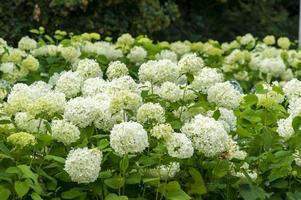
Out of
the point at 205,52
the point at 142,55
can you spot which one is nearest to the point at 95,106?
the point at 142,55

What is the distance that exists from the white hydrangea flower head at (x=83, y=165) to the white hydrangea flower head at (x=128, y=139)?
0.22 feet

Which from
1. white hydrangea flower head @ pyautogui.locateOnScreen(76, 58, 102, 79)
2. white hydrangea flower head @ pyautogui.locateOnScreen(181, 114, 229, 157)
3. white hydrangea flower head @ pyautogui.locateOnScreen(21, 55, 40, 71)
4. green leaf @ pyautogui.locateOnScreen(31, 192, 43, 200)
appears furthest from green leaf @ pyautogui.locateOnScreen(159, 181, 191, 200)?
white hydrangea flower head @ pyautogui.locateOnScreen(21, 55, 40, 71)

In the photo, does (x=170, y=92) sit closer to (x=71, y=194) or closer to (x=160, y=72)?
(x=160, y=72)

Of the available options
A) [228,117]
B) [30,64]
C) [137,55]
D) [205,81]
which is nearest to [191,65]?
[205,81]

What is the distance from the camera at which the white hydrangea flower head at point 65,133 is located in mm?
2551

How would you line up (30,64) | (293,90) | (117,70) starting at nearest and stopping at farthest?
(117,70)
(293,90)
(30,64)

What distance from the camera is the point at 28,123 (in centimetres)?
268

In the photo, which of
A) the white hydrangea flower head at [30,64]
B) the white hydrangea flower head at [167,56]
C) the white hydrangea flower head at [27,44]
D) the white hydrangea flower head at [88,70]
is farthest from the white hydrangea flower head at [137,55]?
the white hydrangea flower head at [88,70]

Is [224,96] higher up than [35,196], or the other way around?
[224,96]

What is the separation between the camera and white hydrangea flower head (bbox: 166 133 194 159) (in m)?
2.45

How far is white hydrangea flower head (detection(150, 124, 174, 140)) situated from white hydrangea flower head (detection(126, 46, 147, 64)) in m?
2.48

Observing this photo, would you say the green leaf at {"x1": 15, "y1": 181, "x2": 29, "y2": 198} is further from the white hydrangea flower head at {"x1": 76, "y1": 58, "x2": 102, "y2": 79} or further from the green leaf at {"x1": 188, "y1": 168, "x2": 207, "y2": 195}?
the white hydrangea flower head at {"x1": 76, "y1": 58, "x2": 102, "y2": 79}

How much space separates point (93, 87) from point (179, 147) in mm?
641

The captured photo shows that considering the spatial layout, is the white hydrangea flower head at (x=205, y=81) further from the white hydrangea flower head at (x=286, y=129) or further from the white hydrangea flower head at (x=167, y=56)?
the white hydrangea flower head at (x=167, y=56)
